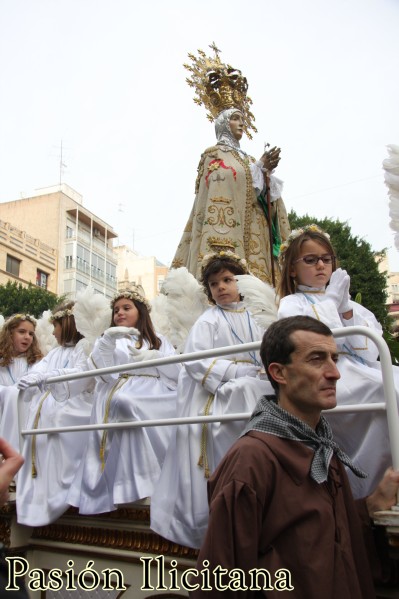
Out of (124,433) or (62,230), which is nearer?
(124,433)

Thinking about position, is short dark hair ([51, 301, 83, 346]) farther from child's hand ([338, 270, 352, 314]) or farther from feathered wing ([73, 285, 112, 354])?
child's hand ([338, 270, 352, 314])

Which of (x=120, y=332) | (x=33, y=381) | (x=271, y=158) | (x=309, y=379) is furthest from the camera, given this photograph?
(x=271, y=158)

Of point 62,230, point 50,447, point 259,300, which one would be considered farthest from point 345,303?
point 62,230

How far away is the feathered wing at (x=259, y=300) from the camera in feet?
12.7

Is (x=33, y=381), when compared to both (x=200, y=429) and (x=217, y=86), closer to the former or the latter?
(x=200, y=429)

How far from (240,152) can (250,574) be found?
612 cm

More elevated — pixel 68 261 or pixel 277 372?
pixel 68 261

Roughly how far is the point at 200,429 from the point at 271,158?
424cm

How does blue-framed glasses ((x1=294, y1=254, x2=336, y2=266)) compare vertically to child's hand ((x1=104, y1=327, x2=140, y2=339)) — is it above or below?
above

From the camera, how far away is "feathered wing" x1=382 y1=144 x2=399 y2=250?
3730 mm

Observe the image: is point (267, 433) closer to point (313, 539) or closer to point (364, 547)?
point (313, 539)

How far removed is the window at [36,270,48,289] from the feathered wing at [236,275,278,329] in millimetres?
39965

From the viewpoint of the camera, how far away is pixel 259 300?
392cm

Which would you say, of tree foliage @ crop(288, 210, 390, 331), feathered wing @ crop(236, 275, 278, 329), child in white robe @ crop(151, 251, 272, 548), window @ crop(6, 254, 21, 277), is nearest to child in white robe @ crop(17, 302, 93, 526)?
child in white robe @ crop(151, 251, 272, 548)
